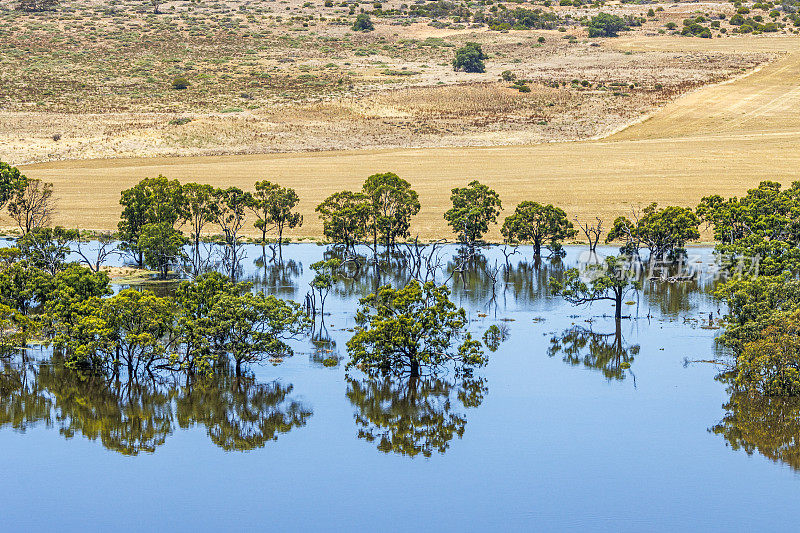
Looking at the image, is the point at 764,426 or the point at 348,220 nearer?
the point at 764,426

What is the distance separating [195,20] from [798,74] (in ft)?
339

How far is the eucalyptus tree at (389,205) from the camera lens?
81.0m

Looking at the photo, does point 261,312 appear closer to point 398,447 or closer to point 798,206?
point 398,447

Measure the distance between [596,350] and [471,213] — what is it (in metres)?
26.7

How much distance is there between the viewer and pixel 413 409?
47312 mm

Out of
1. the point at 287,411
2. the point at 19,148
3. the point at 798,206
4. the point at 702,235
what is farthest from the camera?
the point at 19,148

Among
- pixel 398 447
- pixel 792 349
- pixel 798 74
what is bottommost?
pixel 398 447

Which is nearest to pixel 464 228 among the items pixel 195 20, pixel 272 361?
pixel 272 361

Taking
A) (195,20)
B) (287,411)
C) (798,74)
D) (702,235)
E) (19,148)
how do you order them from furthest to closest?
(195,20), (798,74), (19,148), (702,235), (287,411)

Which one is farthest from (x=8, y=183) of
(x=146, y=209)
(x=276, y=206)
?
(x=276, y=206)

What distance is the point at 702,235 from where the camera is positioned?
289ft

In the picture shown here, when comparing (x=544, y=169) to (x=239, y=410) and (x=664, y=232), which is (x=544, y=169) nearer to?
(x=664, y=232)

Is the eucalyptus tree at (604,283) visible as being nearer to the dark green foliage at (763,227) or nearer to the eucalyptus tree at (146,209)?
the dark green foliage at (763,227)

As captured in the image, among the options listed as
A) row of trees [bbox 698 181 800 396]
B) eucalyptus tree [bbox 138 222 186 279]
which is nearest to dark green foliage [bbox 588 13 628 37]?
row of trees [bbox 698 181 800 396]
